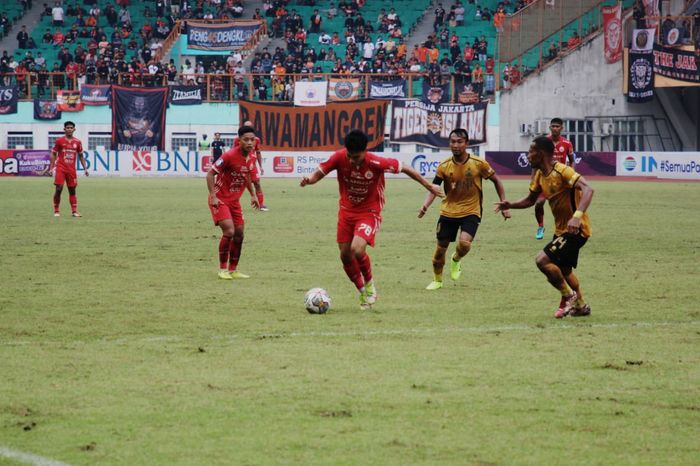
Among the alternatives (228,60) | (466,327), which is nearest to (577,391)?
(466,327)

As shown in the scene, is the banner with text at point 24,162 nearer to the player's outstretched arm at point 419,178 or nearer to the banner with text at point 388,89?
the banner with text at point 388,89

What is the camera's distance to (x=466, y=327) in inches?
412

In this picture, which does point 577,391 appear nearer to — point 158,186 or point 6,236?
point 6,236

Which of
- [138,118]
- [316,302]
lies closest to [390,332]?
[316,302]

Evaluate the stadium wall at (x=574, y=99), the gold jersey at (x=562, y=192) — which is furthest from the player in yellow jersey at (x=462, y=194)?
the stadium wall at (x=574, y=99)

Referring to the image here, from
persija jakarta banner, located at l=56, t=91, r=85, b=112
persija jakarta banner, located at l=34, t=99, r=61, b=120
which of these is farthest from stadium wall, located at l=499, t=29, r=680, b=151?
persija jakarta banner, located at l=34, t=99, r=61, b=120

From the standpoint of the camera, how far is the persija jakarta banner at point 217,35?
2276 inches

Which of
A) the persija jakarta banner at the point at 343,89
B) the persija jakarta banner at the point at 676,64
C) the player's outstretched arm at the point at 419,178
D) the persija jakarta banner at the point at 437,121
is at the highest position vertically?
the persija jakarta banner at the point at 676,64

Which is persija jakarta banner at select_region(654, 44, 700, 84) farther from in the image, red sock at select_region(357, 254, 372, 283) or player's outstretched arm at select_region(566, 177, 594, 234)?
player's outstretched arm at select_region(566, 177, 594, 234)

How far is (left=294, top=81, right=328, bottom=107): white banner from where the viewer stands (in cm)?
5325

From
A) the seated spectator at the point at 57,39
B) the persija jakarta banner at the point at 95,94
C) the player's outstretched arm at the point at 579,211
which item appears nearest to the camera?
the player's outstretched arm at the point at 579,211

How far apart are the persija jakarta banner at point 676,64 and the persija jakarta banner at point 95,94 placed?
85.0 feet

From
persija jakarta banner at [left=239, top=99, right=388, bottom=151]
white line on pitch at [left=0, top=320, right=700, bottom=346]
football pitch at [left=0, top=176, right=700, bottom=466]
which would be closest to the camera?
football pitch at [left=0, top=176, right=700, bottom=466]

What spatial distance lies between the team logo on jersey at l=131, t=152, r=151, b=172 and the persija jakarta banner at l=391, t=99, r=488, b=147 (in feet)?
39.1
